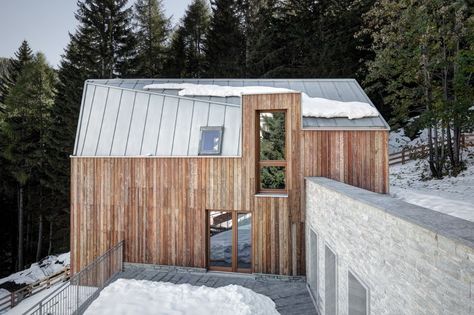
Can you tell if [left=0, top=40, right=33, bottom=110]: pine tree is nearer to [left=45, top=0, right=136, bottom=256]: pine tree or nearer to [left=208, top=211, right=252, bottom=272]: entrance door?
[left=45, top=0, right=136, bottom=256]: pine tree

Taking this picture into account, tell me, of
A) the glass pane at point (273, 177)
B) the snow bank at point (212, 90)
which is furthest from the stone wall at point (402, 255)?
the glass pane at point (273, 177)

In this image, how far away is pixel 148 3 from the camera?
952 inches

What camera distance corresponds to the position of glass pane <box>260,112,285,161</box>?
12.4 metres

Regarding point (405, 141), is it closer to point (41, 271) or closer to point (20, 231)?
point (41, 271)

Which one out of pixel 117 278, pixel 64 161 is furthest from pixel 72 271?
pixel 64 161

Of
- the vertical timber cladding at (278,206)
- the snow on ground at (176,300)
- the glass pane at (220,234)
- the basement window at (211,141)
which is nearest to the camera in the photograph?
the snow on ground at (176,300)

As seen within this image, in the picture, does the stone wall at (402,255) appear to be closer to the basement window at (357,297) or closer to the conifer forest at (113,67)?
the basement window at (357,297)

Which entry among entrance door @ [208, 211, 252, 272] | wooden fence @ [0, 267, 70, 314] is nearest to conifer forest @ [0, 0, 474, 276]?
wooden fence @ [0, 267, 70, 314]

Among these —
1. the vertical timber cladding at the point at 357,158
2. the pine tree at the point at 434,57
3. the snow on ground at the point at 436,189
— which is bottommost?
the snow on ground at the point at 436,189

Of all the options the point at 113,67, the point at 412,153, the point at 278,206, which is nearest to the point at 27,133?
the point at 113,67

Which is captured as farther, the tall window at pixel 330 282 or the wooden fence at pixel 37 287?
the wooden fence at pixel 37 287

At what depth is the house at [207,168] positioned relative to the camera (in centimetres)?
819

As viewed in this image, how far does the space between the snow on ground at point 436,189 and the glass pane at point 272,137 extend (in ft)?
15.3

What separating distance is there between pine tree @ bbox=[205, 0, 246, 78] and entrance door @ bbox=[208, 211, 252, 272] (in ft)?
45.0
